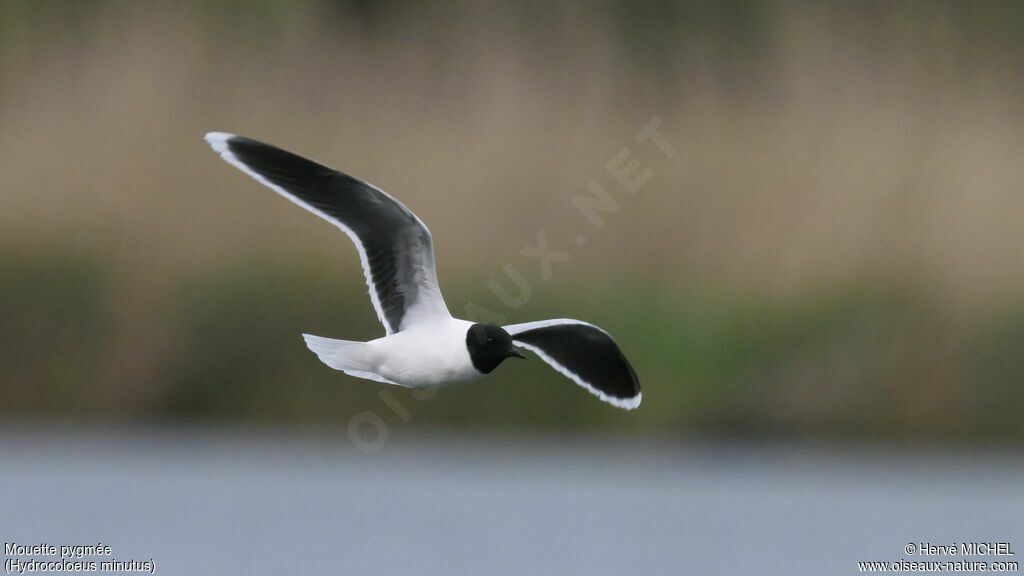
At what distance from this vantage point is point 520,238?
7227mm

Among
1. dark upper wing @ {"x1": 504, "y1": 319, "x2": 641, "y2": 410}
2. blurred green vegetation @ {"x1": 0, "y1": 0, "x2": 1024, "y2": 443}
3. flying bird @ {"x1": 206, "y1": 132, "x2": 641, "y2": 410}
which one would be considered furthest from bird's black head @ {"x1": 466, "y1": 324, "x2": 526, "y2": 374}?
blurred green vegetation @ {"x1": 0, "y1": 0, "x2": 1024, "y2": 443}

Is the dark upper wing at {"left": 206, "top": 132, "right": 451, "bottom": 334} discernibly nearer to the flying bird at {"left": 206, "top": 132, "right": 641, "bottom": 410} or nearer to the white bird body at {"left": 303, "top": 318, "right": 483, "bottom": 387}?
Result: the flying bird at {"left": 206, "top": 132, "right": 641, "bottom": 410}

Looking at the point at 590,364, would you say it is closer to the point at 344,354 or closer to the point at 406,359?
the point at 406,359

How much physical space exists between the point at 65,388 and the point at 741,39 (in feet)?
17.2

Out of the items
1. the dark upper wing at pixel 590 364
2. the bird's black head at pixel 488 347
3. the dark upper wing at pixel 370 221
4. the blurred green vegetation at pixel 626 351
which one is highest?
the dark upper wing at pixel 370 221

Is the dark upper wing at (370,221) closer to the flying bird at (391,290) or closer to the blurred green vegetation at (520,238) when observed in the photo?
the flying bird at (391,290)

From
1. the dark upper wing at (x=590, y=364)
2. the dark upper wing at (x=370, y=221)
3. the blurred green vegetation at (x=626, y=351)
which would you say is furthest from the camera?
the blurred green vegetation at (x=626, y=351)

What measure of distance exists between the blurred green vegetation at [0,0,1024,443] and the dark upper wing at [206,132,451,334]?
2.40 metres

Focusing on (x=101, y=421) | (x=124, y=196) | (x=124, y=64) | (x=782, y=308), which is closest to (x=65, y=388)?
(x=101, y=421)

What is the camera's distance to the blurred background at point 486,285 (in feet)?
23.2

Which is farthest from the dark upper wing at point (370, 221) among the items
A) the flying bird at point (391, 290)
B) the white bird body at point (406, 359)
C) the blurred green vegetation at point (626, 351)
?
the blurred green vegetation at point (626, 351)

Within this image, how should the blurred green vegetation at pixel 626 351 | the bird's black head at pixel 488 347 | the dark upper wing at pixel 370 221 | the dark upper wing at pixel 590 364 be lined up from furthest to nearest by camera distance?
the blurred green vegetation at pixel 626 351
the dark upper wing at pixel 590 364
the dark upper wing at pixel 370 221
the bird's black head at pixel 488 347

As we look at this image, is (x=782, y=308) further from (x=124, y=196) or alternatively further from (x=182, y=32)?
(x=182, y=32)

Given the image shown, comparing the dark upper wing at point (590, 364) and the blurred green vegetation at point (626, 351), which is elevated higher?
the dark upper wing at point (590, 364)
